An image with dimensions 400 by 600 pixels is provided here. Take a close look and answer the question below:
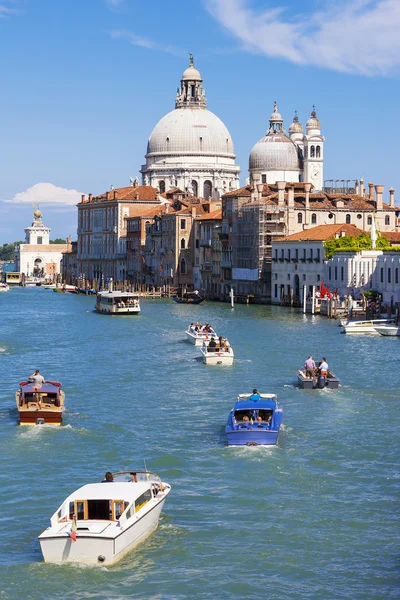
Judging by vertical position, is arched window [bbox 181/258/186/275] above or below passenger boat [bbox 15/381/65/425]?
above

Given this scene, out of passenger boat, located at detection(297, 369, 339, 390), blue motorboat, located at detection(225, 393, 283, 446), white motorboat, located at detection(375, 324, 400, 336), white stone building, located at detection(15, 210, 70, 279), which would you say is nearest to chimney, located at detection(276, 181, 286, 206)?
→ white motorboat, located at detection(375, 324, 400, 336)

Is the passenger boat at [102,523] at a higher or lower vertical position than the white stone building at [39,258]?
lower

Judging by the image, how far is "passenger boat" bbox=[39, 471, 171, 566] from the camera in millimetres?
16062

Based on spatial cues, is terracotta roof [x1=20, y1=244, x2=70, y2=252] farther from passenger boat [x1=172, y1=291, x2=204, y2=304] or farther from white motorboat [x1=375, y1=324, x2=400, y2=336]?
white motorboat [x1=375, y1=324, x2=400, y2=336]

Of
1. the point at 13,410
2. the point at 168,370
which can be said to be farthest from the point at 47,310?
the point at 13,410

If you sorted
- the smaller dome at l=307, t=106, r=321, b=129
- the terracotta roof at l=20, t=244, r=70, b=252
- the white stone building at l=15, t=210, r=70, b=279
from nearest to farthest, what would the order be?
the smaller dome at l=307, t=106, r=321, b=129
the white stone building at l=15, t=210, r=70, b=279
the terracotta roof at l=20, t=244, r=70, b=252

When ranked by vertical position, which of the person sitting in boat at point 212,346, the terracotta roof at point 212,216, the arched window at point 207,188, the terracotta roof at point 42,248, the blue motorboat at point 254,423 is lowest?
the blue motorboat at point 254,423

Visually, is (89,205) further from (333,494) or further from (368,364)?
(333,494)

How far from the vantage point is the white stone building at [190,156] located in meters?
126

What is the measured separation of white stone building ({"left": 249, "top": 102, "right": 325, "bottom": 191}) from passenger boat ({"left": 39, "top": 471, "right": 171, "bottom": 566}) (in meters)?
93.8

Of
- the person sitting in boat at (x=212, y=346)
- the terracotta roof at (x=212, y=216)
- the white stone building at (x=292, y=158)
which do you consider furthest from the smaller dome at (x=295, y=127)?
the person sitting in boat at (x=212, y=346)

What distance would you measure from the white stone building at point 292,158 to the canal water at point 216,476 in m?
72.3

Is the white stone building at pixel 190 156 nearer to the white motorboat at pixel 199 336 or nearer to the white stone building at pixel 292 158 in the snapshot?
the white stone building at pixel 292 158

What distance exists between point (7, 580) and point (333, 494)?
5951 millimetres
